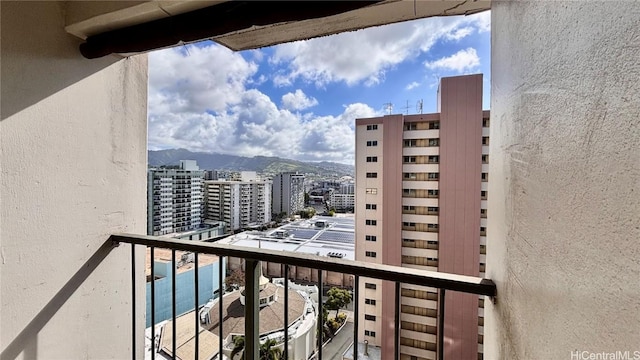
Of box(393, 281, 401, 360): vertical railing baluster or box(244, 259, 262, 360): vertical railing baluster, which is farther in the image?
box(244, 259, 262, 360): vertical railing baluster

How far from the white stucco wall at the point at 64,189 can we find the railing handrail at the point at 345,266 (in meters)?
0.29

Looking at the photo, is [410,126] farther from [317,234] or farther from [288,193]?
[317,234]

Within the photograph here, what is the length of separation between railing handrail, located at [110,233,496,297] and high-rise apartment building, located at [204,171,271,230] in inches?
113

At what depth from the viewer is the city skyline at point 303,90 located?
134 inches

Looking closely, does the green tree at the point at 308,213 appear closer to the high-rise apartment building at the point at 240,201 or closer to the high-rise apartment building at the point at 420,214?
the high-rise apartment building at the point at 240,201

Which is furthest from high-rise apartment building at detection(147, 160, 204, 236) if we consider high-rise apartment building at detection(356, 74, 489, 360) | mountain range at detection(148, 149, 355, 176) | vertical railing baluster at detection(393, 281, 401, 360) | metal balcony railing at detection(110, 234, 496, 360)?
high-rise apartment building at detection(356, 74, 489, 360)

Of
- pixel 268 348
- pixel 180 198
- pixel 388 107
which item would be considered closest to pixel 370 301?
pixel 268 348

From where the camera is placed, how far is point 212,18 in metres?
1.08

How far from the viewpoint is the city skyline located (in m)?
3.41

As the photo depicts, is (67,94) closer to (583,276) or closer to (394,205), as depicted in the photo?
(583,276)

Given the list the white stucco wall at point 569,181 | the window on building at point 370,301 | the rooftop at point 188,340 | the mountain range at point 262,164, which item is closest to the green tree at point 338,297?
the window on building at point 370,301

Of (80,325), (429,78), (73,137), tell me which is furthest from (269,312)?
(429,78)

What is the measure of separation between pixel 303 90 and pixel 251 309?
1041 cm

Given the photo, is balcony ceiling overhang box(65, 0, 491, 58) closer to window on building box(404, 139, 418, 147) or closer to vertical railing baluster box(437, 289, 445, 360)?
vertical railing baluster box(437, 289, 445, 360)
